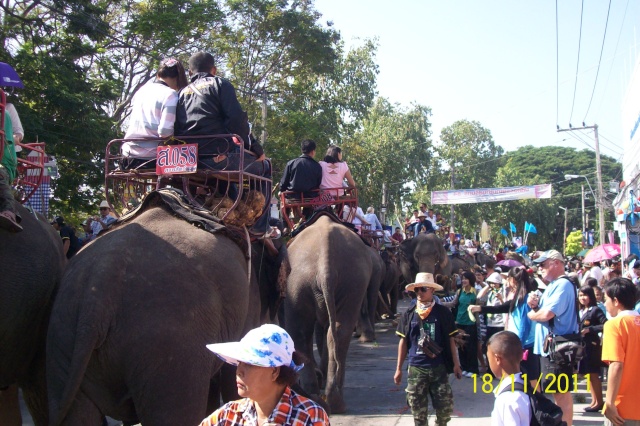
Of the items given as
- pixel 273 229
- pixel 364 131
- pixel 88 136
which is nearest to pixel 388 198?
pixel 364 131

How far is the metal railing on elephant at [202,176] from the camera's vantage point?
17.5 feet

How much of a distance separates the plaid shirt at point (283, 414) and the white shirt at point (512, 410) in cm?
132

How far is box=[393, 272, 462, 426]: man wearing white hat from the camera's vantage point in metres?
6.78

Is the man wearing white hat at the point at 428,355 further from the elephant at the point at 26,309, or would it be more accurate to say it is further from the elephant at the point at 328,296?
the elephant at the point at 26,309


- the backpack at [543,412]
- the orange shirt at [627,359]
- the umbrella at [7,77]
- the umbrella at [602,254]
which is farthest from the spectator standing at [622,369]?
the umbrella at [602,254]

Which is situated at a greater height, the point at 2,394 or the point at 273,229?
the point at 273,229

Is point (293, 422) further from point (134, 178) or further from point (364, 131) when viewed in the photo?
point (364, 131)

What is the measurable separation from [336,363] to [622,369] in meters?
3.08

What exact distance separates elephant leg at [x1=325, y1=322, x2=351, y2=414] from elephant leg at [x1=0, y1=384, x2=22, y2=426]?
343cm

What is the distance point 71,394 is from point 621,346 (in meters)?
4.09

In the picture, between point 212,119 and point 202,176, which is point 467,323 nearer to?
point 202,176

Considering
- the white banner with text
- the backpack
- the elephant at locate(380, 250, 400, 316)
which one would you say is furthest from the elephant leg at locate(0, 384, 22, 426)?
the white banner with text

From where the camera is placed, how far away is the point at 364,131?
129 feet

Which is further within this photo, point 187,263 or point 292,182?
point 292,182
